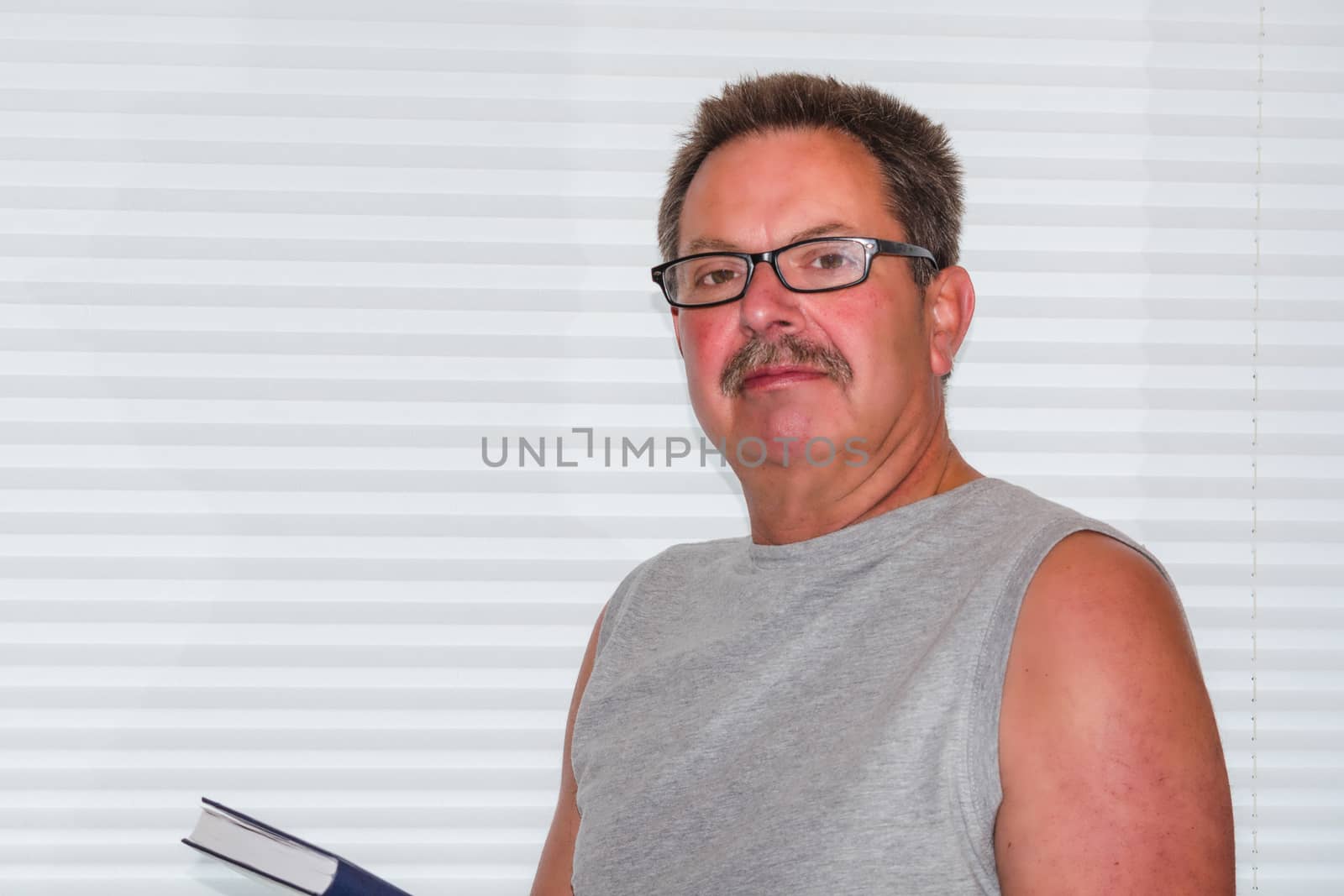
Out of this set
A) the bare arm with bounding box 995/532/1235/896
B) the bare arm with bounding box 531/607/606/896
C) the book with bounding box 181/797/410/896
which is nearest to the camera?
the bare arm with bounding box 995/532/1235/896

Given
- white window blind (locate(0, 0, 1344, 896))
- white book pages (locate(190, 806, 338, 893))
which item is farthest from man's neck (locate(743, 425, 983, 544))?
white book pages (locate(190, 806, 338, 893))

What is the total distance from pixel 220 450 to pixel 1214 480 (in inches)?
55.5

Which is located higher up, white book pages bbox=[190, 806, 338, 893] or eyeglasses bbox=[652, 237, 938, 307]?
eyeglasses bbox=[652, 237, 938, 307]

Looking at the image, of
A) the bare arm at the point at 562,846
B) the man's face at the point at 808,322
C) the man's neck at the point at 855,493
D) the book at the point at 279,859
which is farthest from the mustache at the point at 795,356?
the book at the point at 279,859

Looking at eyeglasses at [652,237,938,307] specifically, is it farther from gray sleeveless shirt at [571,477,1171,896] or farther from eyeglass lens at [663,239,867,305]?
gray sleeveless shirt at [571,477,1171,896]

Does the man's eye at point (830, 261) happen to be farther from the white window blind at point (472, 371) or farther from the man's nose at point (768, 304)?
the white window blind at point (472, 371)

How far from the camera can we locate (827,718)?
38.0 inches

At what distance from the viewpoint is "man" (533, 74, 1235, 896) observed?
813 mm

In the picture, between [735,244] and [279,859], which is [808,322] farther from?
[279,859]

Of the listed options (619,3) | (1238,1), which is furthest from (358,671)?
(1238,1)

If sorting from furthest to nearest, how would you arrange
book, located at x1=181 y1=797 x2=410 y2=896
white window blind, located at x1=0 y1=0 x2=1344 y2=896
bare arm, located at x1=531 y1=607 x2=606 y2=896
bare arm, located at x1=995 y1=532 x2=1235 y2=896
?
white window blind, located at x1=0 y1=0 x2=1344 y2=896, bare arm, located at x1=531 y1=607 x2=606 y2=896, book, located at x1=181 y1=797 x2=410 y2=896, bare arm, located at x1=995 y1=532 x2=1235 y2=896

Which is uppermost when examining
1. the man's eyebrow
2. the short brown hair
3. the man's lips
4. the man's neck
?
the short brown hair

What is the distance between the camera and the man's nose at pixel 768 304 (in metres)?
1.06

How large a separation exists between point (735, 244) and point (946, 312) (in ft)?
0.77
